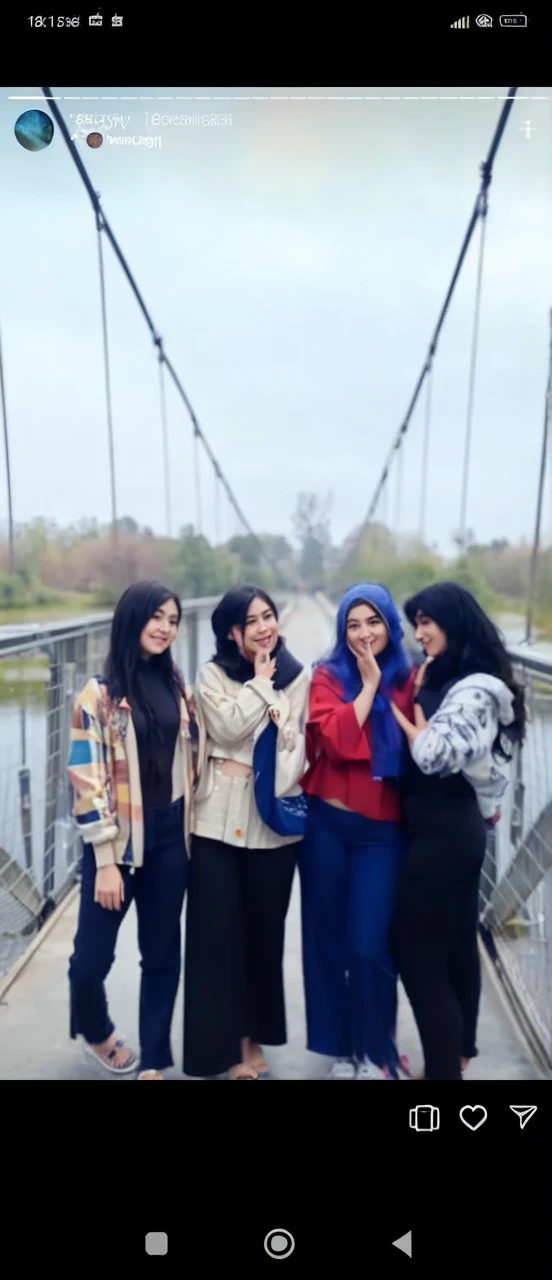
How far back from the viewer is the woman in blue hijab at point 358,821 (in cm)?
165

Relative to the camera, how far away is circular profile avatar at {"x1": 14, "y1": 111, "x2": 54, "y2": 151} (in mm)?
1276

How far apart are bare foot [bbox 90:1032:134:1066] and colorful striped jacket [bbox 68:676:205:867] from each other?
251mm

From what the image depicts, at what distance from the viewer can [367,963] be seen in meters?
1.71

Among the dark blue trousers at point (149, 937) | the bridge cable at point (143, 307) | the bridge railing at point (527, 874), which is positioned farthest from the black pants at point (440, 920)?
the bridge cable at point (143, 307)

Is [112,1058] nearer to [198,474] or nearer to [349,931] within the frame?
[349,931]

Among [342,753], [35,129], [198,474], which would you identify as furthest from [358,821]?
[35,129]

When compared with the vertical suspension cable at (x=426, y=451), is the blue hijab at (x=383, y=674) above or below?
below

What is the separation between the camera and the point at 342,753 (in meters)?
1.65

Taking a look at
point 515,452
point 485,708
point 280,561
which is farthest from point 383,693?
point 515,452
